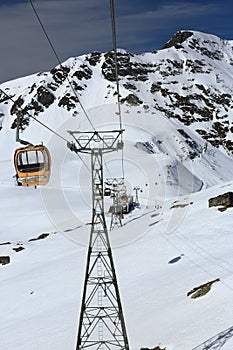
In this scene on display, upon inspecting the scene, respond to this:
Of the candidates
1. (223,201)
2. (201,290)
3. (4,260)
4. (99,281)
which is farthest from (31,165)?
(223,201)

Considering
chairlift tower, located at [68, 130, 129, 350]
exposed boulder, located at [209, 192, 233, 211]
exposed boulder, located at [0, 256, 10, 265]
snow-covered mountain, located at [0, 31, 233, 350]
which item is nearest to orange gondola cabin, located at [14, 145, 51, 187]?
chairlift tower, located at [68, 130, 129, 350]

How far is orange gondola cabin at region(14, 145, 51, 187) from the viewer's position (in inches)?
768

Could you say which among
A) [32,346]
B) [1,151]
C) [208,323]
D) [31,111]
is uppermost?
[31,111]

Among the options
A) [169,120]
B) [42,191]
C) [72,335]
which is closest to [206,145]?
[169,120]

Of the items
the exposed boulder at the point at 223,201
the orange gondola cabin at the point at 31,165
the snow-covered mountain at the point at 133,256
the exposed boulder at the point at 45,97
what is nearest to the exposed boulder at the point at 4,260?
the snow-covered mountain at the point at 133,256

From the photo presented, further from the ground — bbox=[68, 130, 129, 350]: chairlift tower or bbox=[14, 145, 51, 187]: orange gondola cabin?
bbox=[14, 145, 51, 187]: orange gondola cabin

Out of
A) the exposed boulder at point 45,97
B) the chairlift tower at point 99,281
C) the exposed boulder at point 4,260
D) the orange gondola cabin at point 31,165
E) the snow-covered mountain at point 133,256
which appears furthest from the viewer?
the exposed boulder at point 45,97

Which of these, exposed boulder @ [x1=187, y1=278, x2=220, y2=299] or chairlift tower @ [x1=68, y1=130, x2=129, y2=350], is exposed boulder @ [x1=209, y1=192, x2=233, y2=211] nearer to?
exposed boulder @ [x1=187, y1=278, x2=220, y2=299]

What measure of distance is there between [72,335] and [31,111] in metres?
163

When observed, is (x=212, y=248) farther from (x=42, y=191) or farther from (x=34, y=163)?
(x=42, y=191)

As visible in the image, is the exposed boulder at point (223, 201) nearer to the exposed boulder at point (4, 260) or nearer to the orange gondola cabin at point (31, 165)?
the exposed boulder at point (4, 260)

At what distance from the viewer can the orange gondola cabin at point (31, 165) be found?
19.5m

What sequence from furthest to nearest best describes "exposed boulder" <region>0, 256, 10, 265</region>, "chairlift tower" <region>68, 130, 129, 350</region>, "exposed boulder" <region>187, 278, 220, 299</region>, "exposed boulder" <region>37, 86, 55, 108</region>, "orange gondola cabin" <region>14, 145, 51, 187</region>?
"exposed boulder" <region>37, 86, 55, 108</region>
"exposed boulder" <region>0, 256, 10, 265</region>
"exposed boulder" <region>187, 278, 220, 299</region>
"orange gondola cabin" <region>14, 145, 51, 187</region>
"chairlift tower" <region>68, 130, 129, 350</region>

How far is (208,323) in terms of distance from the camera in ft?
53.7
